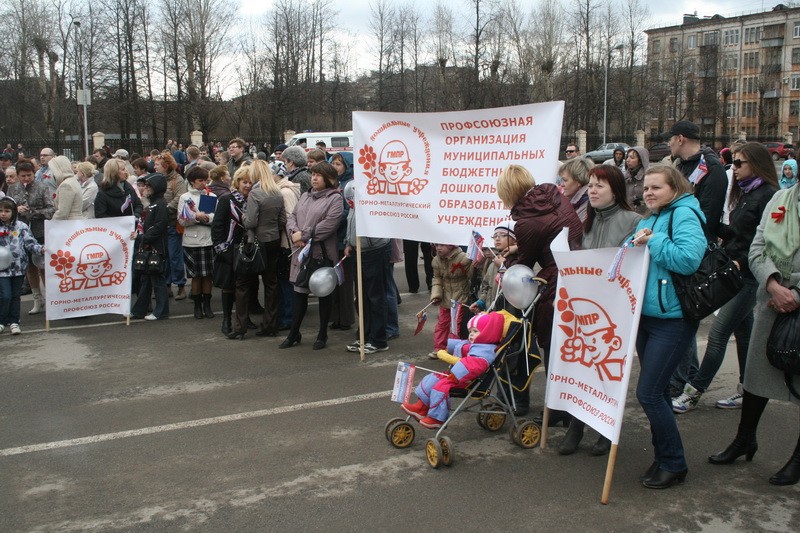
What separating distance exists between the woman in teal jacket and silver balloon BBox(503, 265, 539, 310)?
2.57 feet

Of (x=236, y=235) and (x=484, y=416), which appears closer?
(x=484, y=416)

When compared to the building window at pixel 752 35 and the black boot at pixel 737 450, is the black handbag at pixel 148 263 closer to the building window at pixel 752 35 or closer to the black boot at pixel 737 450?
the black boot at pixel 737 450

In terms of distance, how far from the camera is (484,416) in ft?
17.8

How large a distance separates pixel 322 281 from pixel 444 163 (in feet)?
5.60

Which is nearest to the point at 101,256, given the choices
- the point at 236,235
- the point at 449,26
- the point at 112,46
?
the point at 236,235

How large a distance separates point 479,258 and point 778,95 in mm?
100474

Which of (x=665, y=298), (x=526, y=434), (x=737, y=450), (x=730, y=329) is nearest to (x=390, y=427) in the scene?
(x=526, y=434)

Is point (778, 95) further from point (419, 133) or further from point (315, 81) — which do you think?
point (419, 133)

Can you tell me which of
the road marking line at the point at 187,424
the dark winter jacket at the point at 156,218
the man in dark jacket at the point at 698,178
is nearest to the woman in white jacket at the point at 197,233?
the dark winter jacket at the point at 156,218

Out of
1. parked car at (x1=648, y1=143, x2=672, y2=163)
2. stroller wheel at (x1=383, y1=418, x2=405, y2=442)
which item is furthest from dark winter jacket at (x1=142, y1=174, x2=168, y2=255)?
parked car at (x1=648, y1=143, x2=672, y2=163)

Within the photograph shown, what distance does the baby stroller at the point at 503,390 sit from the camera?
4.79m

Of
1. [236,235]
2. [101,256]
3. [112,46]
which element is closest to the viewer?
[236,235]

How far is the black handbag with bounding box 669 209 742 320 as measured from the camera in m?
4.05

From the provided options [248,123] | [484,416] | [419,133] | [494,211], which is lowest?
Answer: [484,416]
